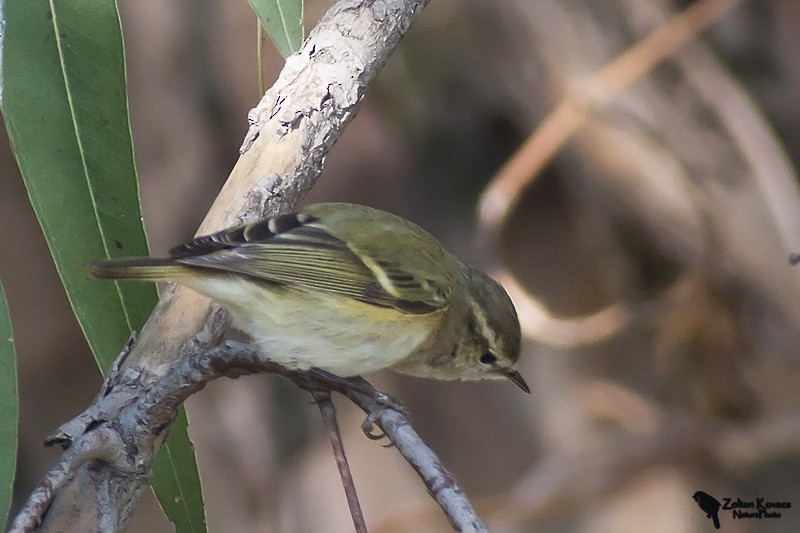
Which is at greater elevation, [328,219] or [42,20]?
[42,20]

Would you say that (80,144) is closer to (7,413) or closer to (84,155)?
(84,155)

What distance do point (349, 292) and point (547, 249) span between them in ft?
5.38

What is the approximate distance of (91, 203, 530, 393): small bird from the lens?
1.12m

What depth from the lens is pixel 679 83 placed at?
2.48m

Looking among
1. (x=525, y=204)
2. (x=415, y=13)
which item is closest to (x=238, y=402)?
(x=525, y=204)

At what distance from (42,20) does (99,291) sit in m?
0.43

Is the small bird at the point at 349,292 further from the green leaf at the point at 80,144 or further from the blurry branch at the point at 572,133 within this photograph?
the blurry branch at the point at 572,133

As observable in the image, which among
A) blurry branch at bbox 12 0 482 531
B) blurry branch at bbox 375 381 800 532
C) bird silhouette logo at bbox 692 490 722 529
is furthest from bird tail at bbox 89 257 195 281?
bird silhouette logo at bbox 692 490 722 529

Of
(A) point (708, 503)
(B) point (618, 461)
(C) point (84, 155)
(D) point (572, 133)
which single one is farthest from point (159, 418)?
(A) point (708, 503)

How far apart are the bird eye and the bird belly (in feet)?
0.73

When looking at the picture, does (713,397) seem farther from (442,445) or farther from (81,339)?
(81,339)

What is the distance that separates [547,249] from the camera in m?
2.79

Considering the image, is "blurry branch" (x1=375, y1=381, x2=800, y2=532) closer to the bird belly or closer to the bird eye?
the bird eye

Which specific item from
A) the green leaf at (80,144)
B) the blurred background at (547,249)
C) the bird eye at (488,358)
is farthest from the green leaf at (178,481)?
the blurred background at (547,249)
